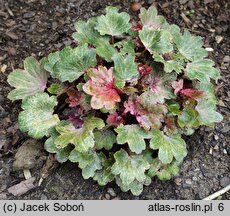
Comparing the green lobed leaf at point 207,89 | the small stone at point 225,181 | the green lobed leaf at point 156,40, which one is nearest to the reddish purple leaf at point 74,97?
the green lobed leaf at point 156,40

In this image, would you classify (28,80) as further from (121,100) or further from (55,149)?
(121,100)

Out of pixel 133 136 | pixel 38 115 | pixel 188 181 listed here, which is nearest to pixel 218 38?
pixel 188 181

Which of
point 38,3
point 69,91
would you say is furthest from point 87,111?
point 38,3

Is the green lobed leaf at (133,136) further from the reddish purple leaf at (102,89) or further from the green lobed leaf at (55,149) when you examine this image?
the green lobed leaf at (55,149)

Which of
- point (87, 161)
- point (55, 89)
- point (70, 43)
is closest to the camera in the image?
point (87, 161)

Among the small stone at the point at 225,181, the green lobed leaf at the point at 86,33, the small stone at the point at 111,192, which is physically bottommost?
the small stone at the point at 225,181
